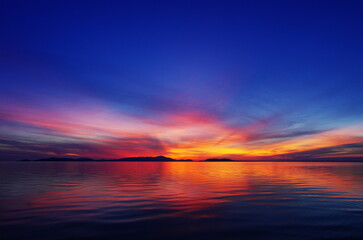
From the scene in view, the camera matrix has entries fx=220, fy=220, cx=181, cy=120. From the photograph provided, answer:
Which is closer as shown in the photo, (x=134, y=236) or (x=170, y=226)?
(x=134, y=236)

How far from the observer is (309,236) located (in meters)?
9.77

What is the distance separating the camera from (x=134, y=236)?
9820 mm

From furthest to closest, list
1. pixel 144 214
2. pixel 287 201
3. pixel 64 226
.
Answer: pixel 287 201, pixel 144 214, pixel 64 226

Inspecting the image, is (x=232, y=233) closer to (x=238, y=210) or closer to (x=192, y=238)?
(x=192, y=238)

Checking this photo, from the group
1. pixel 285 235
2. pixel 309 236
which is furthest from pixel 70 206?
pixel 309 236

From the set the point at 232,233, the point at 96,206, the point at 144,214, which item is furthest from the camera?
the point at 96,206

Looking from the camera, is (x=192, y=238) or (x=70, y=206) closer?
(x=192, y=238)

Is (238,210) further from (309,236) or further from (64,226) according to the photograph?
(64,226)

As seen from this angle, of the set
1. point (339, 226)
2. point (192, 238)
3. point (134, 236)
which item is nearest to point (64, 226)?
point (134, 236)

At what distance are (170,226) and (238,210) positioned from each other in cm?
582

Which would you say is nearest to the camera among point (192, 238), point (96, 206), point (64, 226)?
point (192, 238)

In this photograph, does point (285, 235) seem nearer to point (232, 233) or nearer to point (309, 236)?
point (309, 236)

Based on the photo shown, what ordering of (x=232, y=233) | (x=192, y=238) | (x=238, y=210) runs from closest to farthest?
(x=192, y=238) < (x=232, y=233) < (x=238, y=210)

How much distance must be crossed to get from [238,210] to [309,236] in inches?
219
